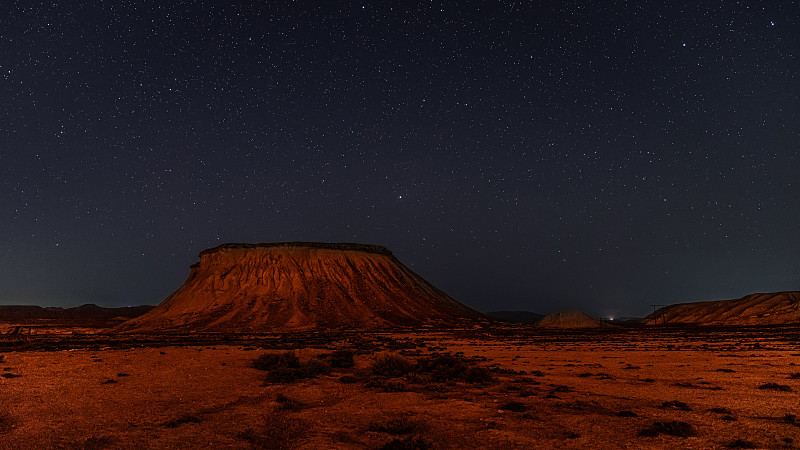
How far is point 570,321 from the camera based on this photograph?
77688mm

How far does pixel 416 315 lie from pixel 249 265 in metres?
30.2

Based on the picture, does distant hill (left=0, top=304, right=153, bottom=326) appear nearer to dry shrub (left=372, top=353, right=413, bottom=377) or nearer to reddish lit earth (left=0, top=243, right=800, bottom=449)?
reddish lit earth (left=0, top=243, right=800, bottom=449)

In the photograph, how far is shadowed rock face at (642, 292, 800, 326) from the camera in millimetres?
77312

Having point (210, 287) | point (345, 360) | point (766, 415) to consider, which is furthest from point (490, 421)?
point (210, 287)

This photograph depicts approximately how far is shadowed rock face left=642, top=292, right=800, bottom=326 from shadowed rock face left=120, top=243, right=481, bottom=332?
41421 mm

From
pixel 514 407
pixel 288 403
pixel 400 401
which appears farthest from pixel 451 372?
pixel 288 403

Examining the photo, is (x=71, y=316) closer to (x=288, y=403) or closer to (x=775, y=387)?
(x=288, y=403)

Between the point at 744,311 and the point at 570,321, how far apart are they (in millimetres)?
32690

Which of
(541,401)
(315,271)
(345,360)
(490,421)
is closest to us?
(490,421)

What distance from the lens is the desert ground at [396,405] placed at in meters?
9.03

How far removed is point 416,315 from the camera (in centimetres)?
7444

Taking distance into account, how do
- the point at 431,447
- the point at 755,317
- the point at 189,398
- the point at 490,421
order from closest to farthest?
the point at 431,447
the point at 490,421
the point at 189,398
the point at 755,317

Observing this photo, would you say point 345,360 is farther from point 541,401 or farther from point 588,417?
point 588,417

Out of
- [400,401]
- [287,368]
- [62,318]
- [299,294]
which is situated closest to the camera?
[400,401]
